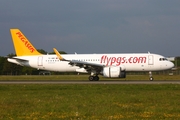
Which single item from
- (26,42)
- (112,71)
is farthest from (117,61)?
(26,42)

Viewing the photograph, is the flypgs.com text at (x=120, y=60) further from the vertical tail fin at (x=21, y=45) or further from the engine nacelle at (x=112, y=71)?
the vertical tail fin at (x=21, y=45)

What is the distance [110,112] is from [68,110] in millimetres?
1695

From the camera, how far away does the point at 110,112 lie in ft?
42.3

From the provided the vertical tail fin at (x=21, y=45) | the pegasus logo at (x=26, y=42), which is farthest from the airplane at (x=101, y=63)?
the pegasus logo at (x=26, y=42)

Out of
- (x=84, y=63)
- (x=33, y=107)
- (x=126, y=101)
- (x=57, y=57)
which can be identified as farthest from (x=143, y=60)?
(x=33, y=107)

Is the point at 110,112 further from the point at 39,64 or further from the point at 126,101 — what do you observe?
the point at 39,64

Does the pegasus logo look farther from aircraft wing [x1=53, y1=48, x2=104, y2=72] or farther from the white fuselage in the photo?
aircraft wing [x1=53, y1=48, x2=104, y2=72]

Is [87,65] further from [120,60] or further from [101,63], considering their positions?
[120,60]

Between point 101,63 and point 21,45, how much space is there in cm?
1147

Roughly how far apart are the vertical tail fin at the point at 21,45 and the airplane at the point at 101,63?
2.91 feet

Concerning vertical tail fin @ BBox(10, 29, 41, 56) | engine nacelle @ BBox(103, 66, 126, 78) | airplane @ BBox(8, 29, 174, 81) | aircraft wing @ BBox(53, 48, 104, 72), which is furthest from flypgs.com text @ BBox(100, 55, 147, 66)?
vertical tail fin @ BBox(10, 29, 41, 56)

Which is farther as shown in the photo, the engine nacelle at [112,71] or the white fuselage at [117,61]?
the white fuselage at [117,61]

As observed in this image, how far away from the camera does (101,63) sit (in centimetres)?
4153

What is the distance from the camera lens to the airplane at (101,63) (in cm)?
3991
